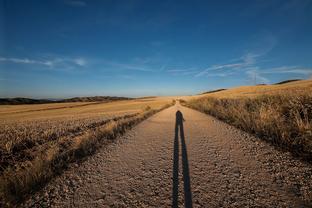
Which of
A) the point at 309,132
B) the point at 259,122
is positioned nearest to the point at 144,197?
the point at 309,132

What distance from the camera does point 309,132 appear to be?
361 cm

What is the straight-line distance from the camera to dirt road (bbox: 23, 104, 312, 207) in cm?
228

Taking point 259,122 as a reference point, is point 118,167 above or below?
below

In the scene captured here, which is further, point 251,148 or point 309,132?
point 251,148

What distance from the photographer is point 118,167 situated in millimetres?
3508

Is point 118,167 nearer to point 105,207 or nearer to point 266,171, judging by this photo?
point 105,207

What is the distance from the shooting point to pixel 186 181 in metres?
2.78

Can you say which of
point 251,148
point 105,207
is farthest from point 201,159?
point 105,207

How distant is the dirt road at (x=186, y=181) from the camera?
89.6 inches

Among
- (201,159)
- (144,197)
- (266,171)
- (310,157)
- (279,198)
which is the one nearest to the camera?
(279,198)

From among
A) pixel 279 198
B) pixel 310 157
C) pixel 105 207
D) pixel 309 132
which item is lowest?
pixel 105 207

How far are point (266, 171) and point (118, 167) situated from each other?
3109 millimetres

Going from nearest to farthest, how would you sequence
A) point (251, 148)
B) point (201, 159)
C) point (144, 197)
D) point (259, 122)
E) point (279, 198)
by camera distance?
point (279, 198)
point (144, 197)
point (201, 159)
point (251, 148)
point (259, 122)

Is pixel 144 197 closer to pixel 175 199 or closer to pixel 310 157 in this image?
pixel 175 199
